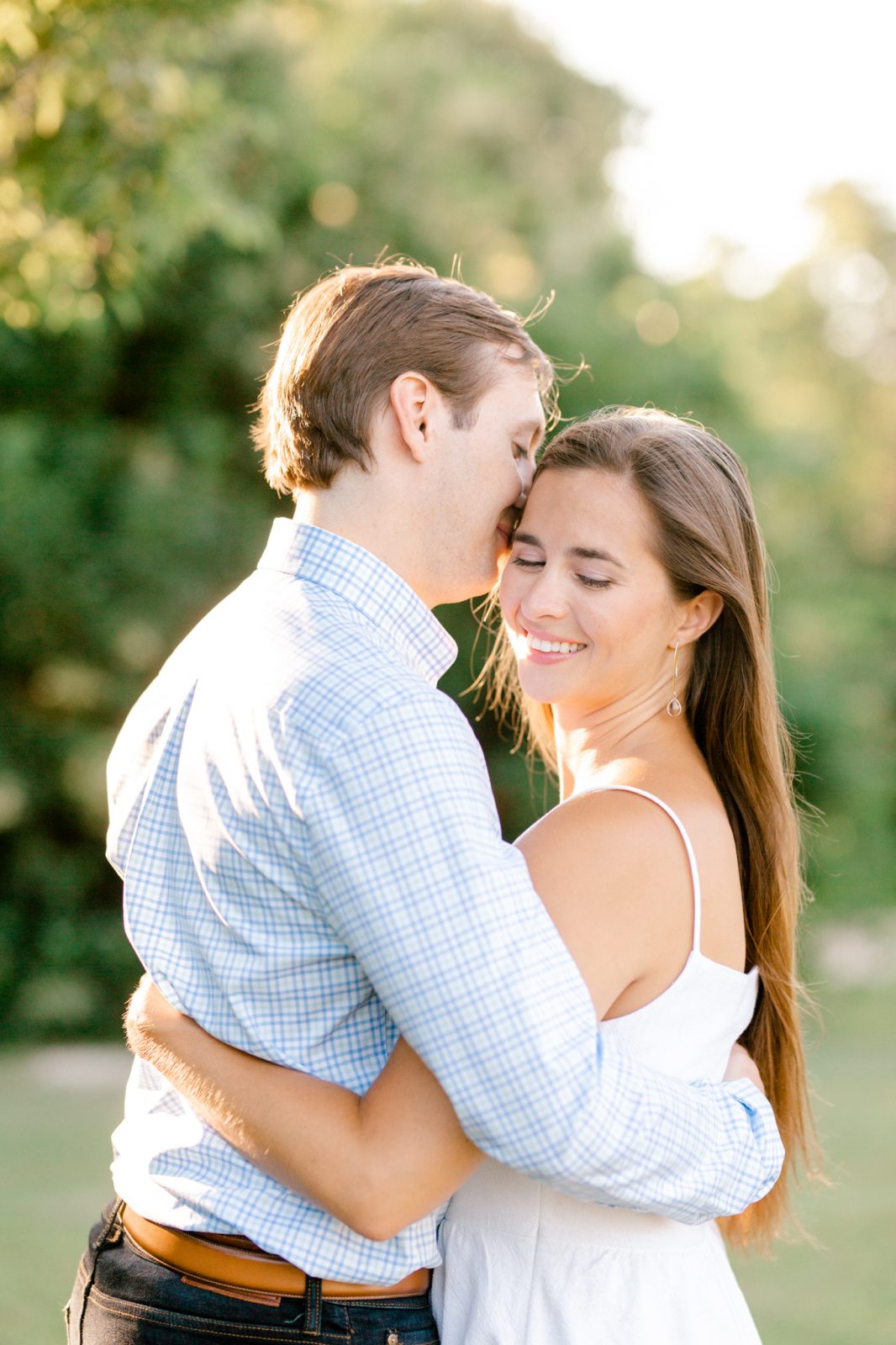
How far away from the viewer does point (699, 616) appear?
7.68ft

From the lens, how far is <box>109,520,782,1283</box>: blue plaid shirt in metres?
1.48

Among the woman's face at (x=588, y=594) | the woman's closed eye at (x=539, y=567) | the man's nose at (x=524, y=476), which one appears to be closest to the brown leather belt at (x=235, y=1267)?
the woman's face at (x=588, y=594)

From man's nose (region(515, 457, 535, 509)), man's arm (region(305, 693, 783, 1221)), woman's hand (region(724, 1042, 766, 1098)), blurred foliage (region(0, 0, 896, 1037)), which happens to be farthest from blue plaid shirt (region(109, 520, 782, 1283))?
blurred foliage (region(0, 0, 896, 1037))

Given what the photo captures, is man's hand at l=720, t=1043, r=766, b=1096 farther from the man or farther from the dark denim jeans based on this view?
the dark denim jeans

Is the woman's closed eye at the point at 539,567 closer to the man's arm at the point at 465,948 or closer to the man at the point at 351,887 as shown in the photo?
the man at the point at 351,887

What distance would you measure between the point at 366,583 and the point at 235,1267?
86 cm

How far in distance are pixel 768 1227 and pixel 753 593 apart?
3.79 ft

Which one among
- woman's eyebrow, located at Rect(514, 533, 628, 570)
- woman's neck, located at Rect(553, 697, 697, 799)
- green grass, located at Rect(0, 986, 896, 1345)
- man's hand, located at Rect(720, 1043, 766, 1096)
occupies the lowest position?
green grass, located at Rect(0, 986, 896, 1345)

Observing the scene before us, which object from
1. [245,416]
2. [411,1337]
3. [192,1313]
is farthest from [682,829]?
[245,416]

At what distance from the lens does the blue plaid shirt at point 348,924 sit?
1.48 meters

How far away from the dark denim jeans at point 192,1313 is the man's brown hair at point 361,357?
1061 mm

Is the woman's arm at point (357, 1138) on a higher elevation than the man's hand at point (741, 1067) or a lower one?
lower

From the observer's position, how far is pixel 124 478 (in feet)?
33.6

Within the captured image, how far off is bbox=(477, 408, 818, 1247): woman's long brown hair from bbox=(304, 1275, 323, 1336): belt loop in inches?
36.5
